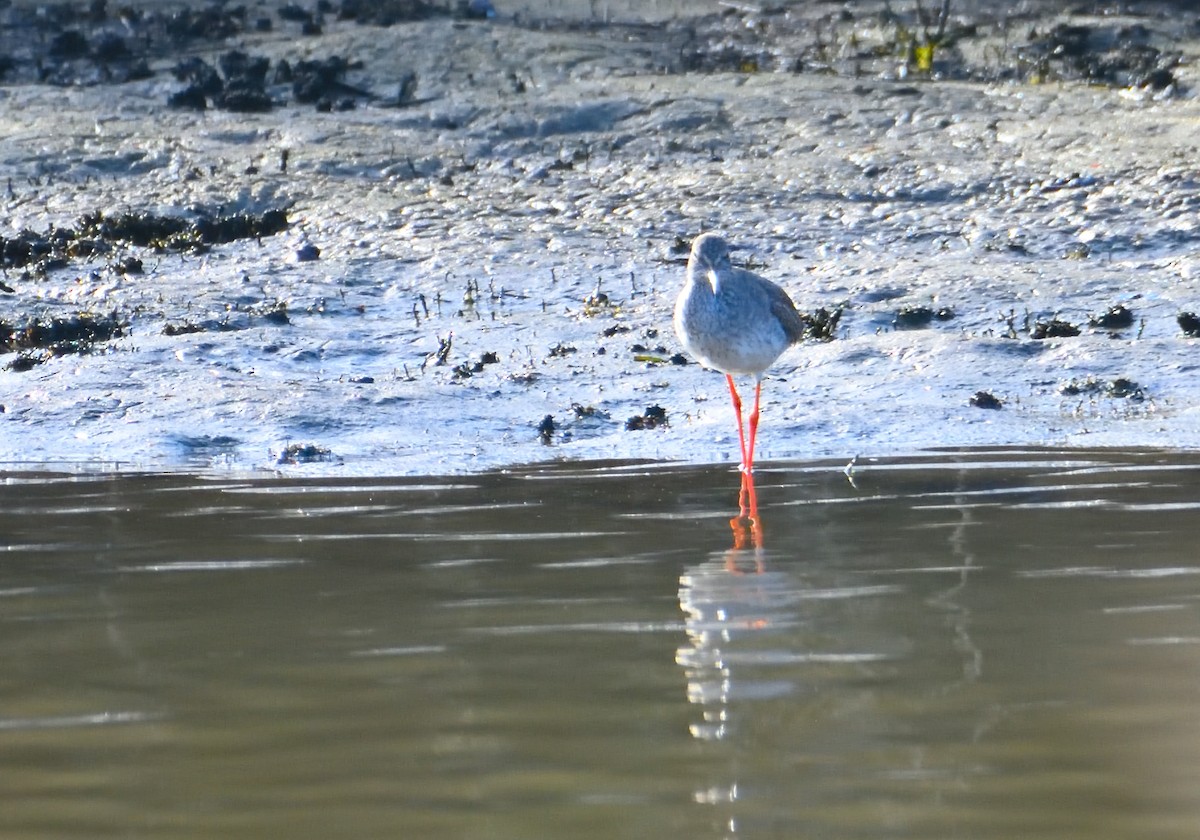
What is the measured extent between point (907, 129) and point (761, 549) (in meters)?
9.07

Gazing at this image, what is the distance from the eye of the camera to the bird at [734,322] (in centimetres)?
933

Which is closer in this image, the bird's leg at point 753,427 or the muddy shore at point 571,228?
the bird's leg at point 753,427

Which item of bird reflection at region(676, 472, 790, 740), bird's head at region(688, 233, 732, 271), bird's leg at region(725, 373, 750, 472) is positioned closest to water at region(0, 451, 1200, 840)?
bird reflection at region(676, 472, 790, 740)

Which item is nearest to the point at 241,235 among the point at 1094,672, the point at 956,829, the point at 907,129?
the point at 907,129

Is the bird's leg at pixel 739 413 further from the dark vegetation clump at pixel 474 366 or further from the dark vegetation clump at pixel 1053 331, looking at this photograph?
the dark vegetation clump at pixel 1053 331

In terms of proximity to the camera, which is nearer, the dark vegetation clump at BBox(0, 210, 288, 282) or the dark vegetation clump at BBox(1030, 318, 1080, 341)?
the dark vegetation clump at BBox(1030, 318, 1080, 341)

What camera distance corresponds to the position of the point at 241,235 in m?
13.5

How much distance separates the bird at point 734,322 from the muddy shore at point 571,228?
0.33 m

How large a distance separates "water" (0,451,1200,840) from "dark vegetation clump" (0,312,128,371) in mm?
3605

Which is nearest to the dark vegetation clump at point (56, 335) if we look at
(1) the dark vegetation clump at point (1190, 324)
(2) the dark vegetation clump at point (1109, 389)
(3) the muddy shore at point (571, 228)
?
(3) the muddy shore at point (571, 228)

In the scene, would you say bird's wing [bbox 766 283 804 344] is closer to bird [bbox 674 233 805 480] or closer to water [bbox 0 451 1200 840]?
bird [bbox 674 233 805 480]

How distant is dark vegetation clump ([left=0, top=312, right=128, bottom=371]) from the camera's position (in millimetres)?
11055

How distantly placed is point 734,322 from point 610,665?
4720 millimetres

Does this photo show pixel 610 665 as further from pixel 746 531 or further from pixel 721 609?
pixel 746 531
